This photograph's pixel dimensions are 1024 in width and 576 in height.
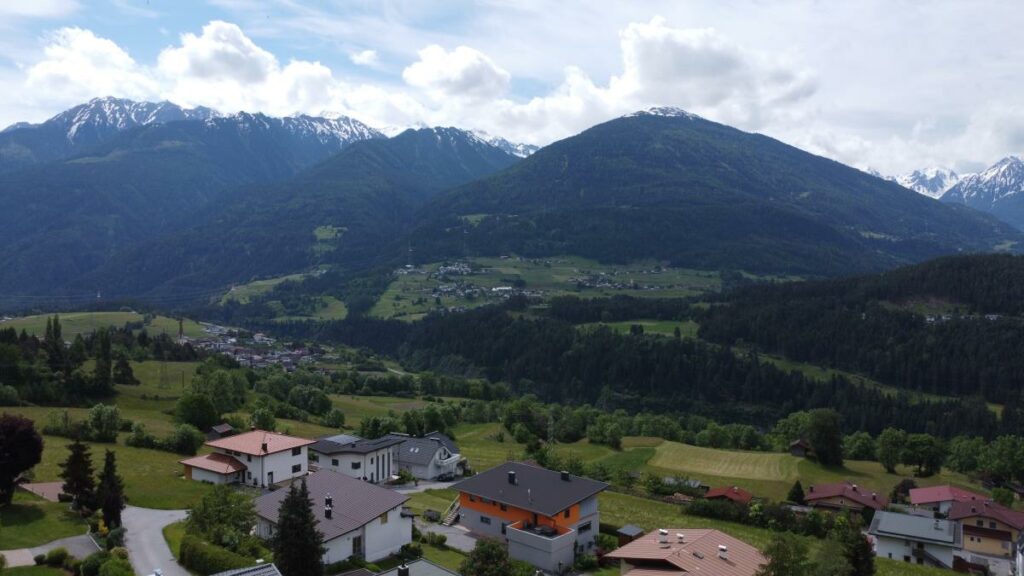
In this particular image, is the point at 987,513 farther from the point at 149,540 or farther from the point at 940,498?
the point at 149,540

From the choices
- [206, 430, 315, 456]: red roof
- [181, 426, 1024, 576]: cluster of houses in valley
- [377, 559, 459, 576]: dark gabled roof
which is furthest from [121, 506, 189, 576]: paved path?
[377, 559, 459, 576]: dark gabled roof

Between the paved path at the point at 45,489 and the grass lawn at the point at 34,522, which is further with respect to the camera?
the paved path at the point at 45,489

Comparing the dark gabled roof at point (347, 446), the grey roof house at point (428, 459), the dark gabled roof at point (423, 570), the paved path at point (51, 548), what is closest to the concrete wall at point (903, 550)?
the grey roof house at point (428, 459)

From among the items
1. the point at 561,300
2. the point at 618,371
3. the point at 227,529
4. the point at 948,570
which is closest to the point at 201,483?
the point at 227,529

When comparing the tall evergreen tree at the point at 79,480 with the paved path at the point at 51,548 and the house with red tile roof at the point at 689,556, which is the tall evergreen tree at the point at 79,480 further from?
the house with red tile roof at the point at 689,556

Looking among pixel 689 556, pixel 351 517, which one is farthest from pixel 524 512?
pixel 689 556

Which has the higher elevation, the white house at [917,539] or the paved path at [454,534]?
the paved path at [454,534]
